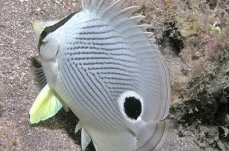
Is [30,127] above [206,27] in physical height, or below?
below

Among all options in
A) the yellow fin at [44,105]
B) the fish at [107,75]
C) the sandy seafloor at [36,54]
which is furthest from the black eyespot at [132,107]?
the yellow fin at [44,105]

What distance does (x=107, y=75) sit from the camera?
2.13 metres

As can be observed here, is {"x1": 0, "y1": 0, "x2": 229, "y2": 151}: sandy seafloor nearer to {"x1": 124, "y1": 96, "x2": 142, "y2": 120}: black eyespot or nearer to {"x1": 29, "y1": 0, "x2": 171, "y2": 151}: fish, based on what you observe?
{"x1": 29, "y1": 0, "x2": 171, "y2": 151}: fish

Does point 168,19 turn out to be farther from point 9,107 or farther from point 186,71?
point 9,107

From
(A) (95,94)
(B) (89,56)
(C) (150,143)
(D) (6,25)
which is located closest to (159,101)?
(C) (150,143)

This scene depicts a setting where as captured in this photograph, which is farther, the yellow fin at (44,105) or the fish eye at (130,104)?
the yellow fin at (44,105)

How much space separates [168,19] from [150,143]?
49.2 inches

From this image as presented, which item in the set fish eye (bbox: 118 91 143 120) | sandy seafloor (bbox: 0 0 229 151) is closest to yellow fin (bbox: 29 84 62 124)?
sandy seafloor (bbox: 0 0 229 151)

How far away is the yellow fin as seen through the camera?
2289 mm

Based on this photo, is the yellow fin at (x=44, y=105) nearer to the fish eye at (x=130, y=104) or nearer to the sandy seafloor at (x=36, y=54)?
the sandy seafloor at (x=36, y=54)

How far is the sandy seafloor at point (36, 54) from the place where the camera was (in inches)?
94.7

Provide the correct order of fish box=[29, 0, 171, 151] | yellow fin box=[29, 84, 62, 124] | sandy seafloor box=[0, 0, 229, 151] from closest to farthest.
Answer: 1. fish box=[29, 0, 171, 151]
2. yellow fin box=[29, 84, 62, 124]
3. sandy seafloor box=[0, 0, 229, 151]

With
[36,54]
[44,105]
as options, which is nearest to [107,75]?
[44,105]

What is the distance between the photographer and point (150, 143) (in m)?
2.27
